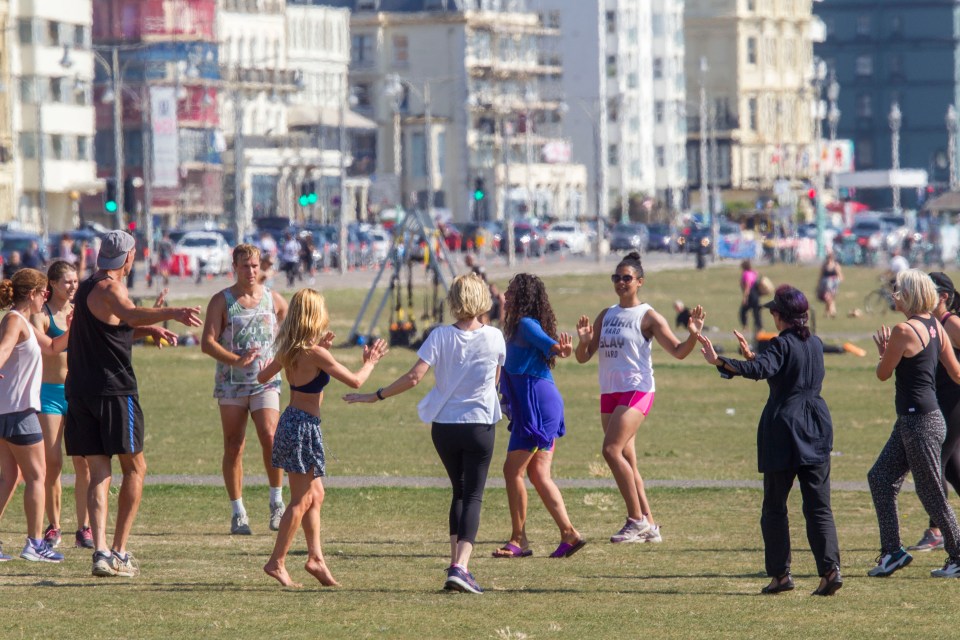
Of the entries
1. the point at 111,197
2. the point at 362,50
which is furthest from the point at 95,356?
the point at 362,50

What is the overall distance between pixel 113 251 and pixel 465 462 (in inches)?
90.0

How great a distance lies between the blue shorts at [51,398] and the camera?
509 inches

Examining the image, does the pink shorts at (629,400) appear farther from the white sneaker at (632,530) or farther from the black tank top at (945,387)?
the black tank top at (945,387)

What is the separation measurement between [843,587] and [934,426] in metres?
1.07

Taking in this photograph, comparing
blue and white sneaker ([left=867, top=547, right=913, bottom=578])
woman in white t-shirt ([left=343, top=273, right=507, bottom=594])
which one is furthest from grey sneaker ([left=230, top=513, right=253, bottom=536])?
blue and white sneaker ([left=867, top=547, right=913, bottom=578])

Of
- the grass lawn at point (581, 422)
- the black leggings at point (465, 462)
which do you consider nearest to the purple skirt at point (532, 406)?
the black leggings at point (465, 462)

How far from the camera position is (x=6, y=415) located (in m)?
12.2

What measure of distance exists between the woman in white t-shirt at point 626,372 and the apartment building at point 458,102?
112 metres

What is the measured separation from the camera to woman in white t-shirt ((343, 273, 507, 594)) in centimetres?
1119

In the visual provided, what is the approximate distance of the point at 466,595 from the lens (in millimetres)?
11172

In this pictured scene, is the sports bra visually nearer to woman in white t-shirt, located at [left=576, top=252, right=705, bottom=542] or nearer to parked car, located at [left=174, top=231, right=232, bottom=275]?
woman in white t-shirt, located at [left=576, top=252, right=705, bottom=542]

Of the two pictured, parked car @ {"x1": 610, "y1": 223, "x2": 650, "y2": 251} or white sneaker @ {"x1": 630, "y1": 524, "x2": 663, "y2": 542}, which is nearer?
white sneaker @ {"x1": 630, "y1": 524, "x2": 663, "y2": 542}

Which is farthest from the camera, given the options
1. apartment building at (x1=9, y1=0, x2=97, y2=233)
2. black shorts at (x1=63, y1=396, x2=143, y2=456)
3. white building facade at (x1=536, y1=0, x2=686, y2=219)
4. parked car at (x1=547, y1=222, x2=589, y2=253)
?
white building facade at (x1=536, y1=0, x2=686, y2=219)

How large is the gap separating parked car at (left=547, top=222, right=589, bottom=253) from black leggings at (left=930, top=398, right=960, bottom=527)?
83915mm
